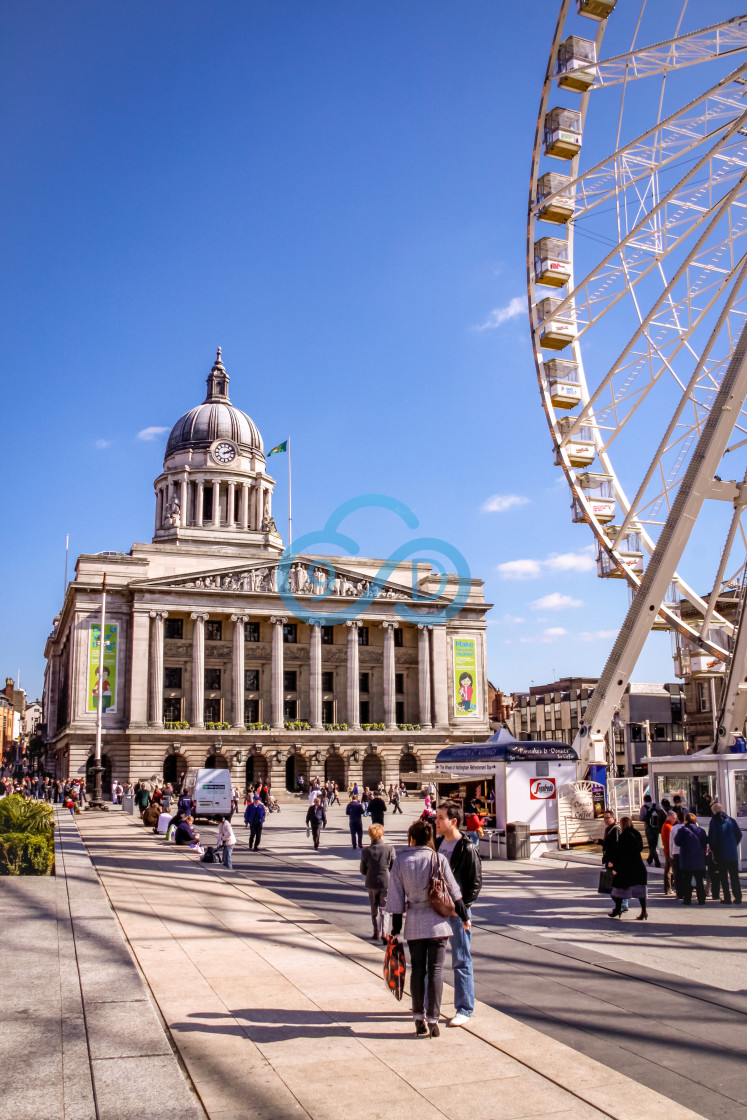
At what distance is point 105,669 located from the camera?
78500mm

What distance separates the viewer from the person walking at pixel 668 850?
1866 centimetres

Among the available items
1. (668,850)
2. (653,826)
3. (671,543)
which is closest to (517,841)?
(653,826)

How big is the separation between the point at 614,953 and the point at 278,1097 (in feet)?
23.7

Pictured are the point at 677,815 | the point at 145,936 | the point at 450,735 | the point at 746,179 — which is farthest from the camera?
the point at 450,735

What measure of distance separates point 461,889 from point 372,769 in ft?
251

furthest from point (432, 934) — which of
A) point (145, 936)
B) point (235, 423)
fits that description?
point (235, 423)

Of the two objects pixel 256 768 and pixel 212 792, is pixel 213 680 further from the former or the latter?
pixel 212 792

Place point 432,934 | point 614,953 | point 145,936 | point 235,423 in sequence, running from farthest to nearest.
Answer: point 235,423
point 145,936
point 614,953
point 432,934

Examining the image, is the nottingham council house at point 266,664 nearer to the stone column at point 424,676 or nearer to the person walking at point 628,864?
the stone column at point 424,676

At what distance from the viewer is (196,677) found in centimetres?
8062

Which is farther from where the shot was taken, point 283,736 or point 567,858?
point 283,736

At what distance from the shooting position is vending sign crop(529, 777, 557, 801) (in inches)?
1083

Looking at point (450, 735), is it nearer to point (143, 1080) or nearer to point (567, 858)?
point (567, 858)

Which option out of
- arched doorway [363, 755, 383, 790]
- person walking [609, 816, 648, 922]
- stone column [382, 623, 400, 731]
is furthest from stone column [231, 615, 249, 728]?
person walking [609, 816, 648, 922]
